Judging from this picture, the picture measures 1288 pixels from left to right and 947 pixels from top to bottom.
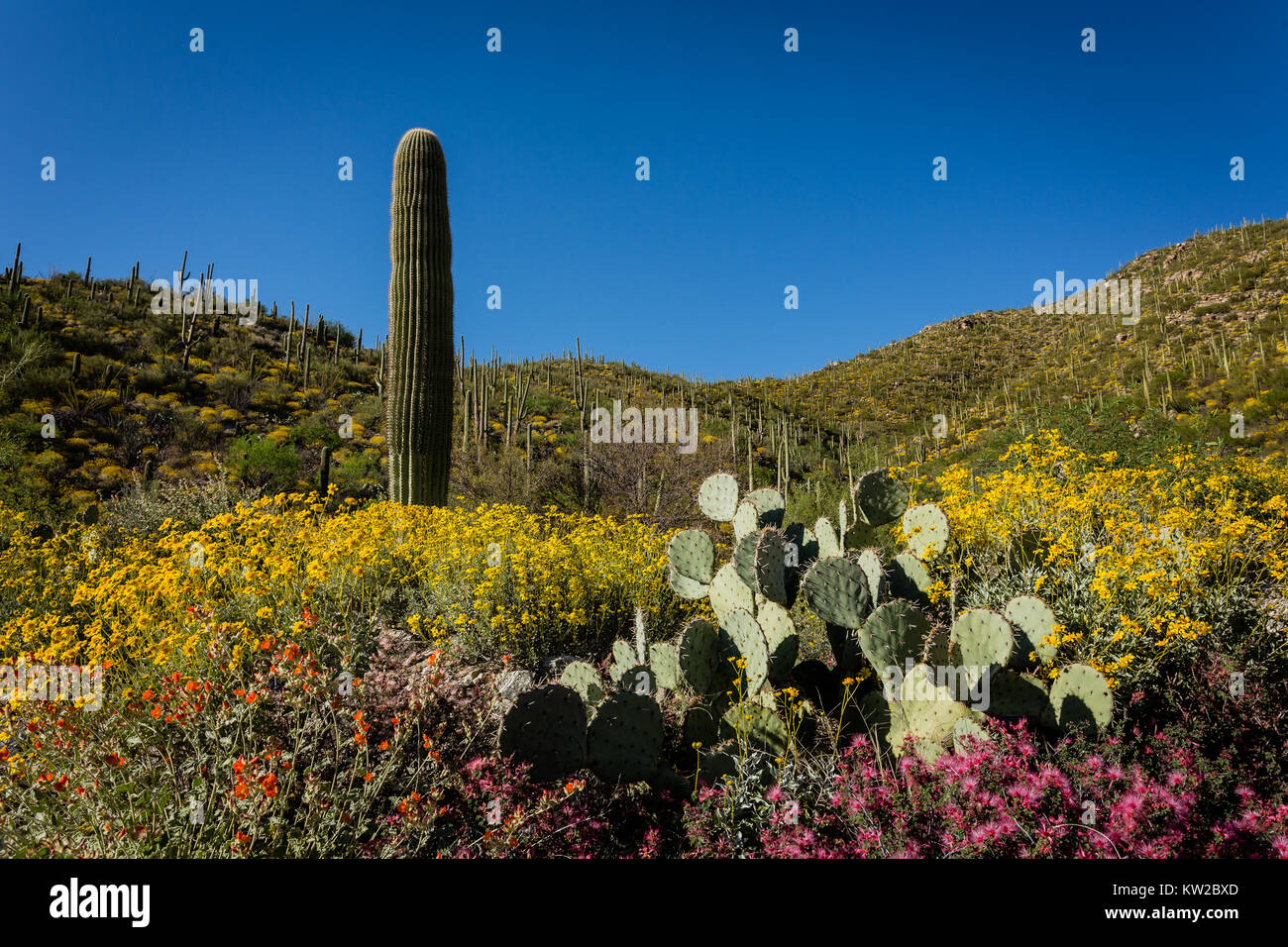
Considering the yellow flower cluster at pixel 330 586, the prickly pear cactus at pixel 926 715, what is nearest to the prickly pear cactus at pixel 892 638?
the prickly pear cactus at pixel 926 715

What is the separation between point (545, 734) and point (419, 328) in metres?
7.10

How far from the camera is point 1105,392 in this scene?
1900 centimetres

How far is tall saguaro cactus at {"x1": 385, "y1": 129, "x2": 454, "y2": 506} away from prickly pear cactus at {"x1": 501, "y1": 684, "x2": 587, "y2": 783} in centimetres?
606

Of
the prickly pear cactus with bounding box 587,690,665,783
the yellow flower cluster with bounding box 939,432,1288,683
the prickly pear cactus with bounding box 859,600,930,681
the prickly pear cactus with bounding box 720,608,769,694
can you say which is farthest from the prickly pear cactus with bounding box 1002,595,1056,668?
the prickly pear cactus with bounding box 587,690,665,783

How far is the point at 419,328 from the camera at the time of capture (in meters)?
8.56

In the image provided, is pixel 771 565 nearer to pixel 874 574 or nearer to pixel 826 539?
pixel 874 574

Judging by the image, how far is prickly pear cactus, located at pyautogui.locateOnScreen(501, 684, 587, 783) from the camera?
2.67 m

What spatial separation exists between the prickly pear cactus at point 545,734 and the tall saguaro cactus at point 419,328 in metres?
6.06

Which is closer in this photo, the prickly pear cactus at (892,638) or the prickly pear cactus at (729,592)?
the prickly pear cactus at (892,638)

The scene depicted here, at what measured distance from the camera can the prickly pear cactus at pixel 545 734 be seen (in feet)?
8.75

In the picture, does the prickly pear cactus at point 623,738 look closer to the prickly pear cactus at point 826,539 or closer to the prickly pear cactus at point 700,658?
the prickly pear cactus at point 700,658

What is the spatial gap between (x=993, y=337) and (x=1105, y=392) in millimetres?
20624
